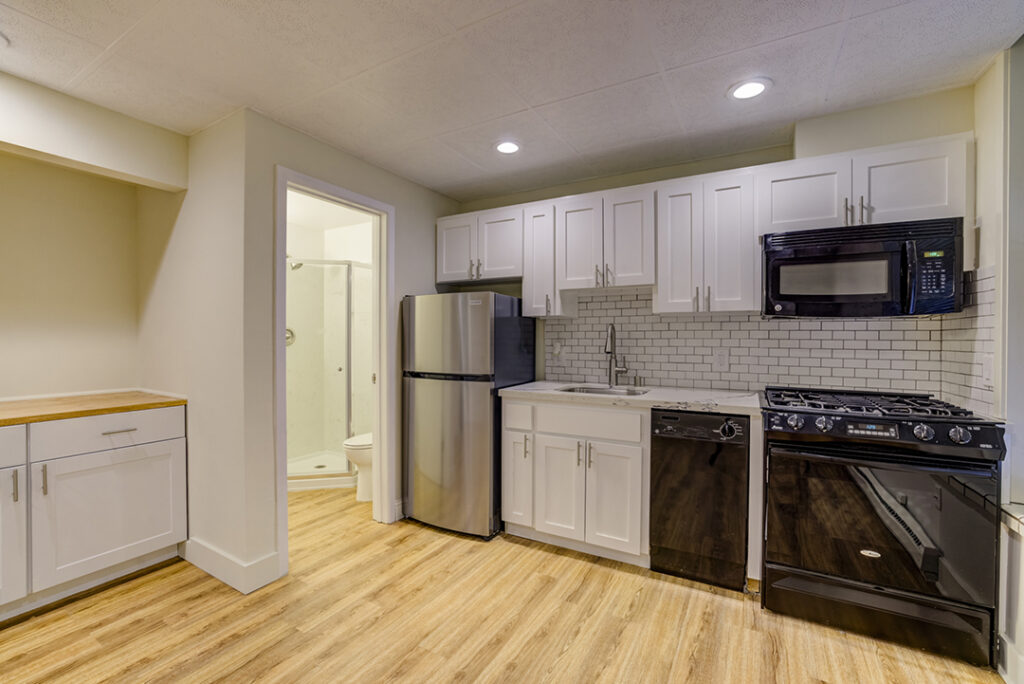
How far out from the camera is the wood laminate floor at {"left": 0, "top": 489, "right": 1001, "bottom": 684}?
171 cm

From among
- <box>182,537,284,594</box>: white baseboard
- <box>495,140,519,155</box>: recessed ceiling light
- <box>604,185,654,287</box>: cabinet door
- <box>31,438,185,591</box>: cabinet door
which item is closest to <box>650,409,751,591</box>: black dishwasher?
<box>604,185,654,287</box>: cabinet door

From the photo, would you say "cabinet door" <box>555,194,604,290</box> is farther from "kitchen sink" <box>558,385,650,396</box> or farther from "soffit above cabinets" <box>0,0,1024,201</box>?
"kitchen sink" <box>558,385,650,396</box>

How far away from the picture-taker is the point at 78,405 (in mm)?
2330

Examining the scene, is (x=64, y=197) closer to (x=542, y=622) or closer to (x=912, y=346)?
(x=542, y=622)

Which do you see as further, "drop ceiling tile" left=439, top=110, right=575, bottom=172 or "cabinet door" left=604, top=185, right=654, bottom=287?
"cabinet door" left=604, top=185, right=654, bottom=287

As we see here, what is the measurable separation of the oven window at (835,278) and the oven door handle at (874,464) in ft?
2.67

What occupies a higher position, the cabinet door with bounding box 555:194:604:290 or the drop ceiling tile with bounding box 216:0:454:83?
the drop ceiling tile with bounding box 216:0:454:83

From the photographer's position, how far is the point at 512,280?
11.3 ft

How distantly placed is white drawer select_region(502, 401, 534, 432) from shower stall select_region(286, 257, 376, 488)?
182 centimetres

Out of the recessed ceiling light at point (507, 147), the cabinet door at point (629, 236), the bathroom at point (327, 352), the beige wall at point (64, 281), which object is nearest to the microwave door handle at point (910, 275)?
the cabinet door at point (629, 236)

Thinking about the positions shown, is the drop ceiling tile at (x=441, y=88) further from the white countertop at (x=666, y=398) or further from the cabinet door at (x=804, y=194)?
the white countertop at (x=666, y=398)

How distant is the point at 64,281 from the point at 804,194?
4.25m

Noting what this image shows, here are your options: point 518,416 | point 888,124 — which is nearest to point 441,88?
point 518,416

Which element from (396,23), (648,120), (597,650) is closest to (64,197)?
(396,23)
